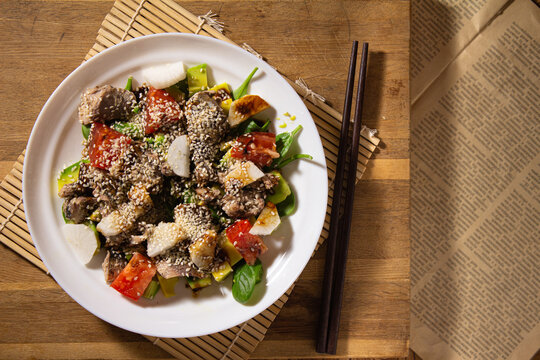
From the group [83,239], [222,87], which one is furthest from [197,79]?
[83,239]

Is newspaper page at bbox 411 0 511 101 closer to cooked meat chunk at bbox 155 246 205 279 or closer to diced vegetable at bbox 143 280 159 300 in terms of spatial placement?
cooked meat chunk at bbox 155 246 205 279

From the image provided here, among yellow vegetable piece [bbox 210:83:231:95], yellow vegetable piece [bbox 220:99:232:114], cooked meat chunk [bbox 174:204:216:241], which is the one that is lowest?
cooked meat chunk [bbox 174:204:216:241]

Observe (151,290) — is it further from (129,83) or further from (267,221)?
(129,83)

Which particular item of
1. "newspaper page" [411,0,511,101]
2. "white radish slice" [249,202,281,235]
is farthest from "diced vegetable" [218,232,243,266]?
"newspaper page" [411,0,511,101]

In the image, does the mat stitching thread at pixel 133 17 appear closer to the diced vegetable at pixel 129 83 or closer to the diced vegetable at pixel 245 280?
the diced vegetable at pixel 129 83

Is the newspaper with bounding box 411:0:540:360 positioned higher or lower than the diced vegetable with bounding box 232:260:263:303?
higher

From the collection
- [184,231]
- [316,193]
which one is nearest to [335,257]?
[316,193]

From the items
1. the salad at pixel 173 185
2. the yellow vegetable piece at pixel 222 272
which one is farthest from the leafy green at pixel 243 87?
the yellow vegetable piece at pixel 222 272
